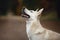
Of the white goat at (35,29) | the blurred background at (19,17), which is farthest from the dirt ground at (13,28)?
the white goat at (35,29)

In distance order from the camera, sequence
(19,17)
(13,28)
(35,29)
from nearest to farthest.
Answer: (35,29)
(19,17)
(13,28)

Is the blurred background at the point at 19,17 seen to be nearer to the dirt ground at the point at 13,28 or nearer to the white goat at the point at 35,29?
the dirt ground at the point at 13,28

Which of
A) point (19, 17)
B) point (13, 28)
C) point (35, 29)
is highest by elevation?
point (19, 17)

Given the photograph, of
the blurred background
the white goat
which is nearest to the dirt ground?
the blurred background

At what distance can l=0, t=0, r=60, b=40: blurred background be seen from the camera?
254 centimetres

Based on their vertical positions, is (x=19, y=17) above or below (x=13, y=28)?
above

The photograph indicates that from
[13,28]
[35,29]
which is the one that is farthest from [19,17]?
[35,29]

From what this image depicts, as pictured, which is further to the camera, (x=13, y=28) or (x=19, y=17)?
(x=13, y=28)

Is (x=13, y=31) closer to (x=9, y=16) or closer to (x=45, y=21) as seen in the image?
(x=9, y=16)

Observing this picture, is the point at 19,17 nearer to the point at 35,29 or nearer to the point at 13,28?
the point at 13,28

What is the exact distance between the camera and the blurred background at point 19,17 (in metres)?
2.54

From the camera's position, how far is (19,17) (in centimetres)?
253

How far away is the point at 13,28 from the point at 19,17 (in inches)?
8.1

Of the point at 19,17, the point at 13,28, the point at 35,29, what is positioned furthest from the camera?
the point at 13,28
